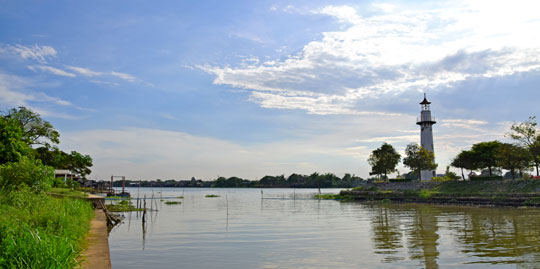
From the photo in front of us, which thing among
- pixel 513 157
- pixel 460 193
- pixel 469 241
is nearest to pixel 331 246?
pixel 469 241

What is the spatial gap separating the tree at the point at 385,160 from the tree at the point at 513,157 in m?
30.6

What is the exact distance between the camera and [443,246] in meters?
20.9

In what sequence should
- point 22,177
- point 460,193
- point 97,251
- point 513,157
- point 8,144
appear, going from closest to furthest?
point 97,251 < point 22,177 < point 8,144 < point 460,193 < point 513,157

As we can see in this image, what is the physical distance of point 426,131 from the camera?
267 feet

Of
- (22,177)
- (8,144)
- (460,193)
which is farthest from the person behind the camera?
(460,193)

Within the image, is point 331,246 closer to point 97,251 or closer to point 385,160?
point 97,251

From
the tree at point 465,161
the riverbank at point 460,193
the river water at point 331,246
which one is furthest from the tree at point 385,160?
the river water at point 331,246

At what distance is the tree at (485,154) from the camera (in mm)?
A: 68250

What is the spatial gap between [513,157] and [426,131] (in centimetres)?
2217

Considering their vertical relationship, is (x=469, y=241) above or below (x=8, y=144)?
below

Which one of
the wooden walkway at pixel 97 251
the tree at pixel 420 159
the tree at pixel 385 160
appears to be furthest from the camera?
the tree at pixel 385 160

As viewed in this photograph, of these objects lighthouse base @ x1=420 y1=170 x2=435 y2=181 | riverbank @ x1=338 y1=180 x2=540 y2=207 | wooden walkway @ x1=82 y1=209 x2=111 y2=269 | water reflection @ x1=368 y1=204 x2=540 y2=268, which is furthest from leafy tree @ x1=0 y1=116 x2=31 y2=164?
lighthouse base @ x1=420 y1=170 x2=435 y2=181

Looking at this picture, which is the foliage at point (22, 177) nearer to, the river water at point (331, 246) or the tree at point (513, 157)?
the river water at point (331, 246)

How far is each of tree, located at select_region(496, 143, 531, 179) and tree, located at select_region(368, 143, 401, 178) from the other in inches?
1205
